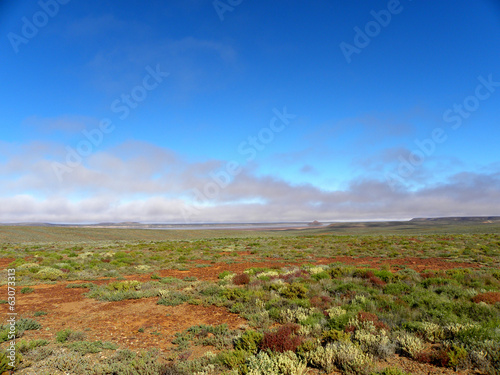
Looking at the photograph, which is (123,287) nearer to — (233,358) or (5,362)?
(5,362)

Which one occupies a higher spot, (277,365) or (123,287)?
(277,365)

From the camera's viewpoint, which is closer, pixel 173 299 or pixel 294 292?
pixel 294 292

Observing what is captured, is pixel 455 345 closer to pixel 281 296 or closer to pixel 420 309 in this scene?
pixel 420 309

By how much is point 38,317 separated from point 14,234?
217 ft

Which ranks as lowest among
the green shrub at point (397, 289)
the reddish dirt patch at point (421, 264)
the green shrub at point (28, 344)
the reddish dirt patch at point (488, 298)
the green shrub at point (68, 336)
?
the reddish dirt patch at point (421, 264)

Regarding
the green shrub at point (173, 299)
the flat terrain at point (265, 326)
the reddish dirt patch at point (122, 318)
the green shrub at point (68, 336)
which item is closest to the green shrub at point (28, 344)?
the flat terrain at point (265, 326)

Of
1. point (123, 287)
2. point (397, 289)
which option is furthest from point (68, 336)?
point (397, 289)

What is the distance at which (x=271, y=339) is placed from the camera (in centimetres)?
616

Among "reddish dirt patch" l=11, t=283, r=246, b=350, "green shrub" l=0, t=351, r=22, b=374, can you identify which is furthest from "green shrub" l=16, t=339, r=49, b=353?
"green shrub" l=0, t=351, r=22, b=374

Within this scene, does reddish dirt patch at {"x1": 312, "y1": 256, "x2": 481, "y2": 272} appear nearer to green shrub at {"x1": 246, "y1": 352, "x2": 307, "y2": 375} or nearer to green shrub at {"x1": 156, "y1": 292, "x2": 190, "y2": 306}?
green shrub at {"x1": 156, "y1": 292, "x2": 190, "y2": 306}

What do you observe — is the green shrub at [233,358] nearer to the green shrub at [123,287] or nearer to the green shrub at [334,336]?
the green shrub at [334,336]

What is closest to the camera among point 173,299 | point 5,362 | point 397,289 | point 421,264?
point 5,362

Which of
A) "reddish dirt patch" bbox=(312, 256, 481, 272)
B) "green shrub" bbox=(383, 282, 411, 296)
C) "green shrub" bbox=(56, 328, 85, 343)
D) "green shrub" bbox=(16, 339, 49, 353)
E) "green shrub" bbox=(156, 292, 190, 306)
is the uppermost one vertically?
"green shrub" bbox=(383, 282, 411, 296)

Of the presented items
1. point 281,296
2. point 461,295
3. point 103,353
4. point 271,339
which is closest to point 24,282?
point 103,353
